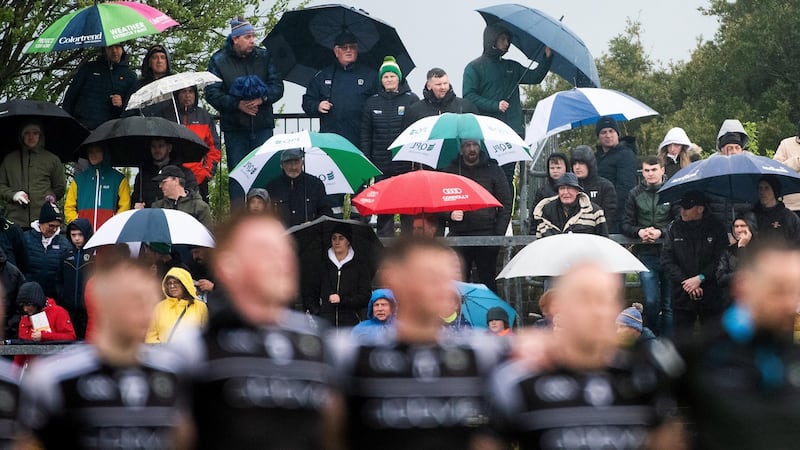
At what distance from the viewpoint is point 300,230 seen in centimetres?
1424

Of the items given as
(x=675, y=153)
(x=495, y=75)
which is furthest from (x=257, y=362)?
(x=495, y=75)

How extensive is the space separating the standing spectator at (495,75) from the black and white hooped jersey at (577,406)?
413 inches

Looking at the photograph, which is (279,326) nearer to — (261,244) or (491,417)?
(261,244)

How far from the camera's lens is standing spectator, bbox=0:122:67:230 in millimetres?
16297

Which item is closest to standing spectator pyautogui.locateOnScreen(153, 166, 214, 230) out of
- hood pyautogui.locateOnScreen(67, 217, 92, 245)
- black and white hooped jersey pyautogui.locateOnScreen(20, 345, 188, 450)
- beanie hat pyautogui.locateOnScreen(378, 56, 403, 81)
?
hood pyautogui.locateOnScreen(67, 217, 92, 245)

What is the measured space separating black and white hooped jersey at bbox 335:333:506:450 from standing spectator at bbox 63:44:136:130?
10.8 meters

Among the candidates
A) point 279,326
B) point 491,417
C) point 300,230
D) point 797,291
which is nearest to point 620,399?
point 491,417

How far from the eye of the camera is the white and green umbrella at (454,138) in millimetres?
15562

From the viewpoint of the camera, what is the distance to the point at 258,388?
6543 millimetres

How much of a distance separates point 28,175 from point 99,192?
902 mm

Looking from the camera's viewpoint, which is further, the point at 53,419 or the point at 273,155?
the point at 273,155

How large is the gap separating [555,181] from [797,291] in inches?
344

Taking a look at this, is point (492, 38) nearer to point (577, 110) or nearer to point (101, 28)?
point (577, 110)

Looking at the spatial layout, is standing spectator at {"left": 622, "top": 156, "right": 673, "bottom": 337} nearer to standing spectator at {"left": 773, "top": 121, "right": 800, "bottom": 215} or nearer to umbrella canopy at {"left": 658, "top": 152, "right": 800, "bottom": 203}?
umbrella canopy at {"left": 658, "top": 152, "right": 800, "bottom": 203}
